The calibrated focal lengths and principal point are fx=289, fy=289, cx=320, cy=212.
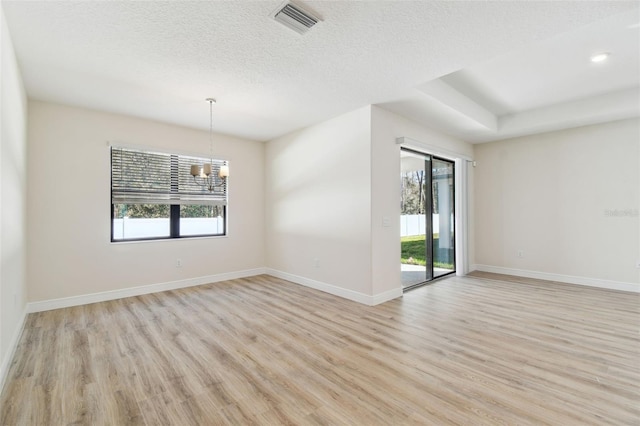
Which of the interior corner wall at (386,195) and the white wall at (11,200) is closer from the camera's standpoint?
the white wall at (11,200)

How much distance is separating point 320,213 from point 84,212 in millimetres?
3274

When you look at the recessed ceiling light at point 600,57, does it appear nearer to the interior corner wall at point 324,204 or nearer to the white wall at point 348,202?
the white wall at point 348,202

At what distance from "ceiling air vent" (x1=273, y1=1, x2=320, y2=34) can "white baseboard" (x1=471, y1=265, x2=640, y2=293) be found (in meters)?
5.58

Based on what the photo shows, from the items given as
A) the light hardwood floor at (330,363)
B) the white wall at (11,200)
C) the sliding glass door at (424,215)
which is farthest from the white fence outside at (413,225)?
the white wall at (11,200)

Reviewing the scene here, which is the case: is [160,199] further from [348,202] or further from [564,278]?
[564,278]

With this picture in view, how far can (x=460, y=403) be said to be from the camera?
1837 millimetres

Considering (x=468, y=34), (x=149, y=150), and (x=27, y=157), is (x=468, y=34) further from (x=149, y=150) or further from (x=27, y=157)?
(x=27, y=157)

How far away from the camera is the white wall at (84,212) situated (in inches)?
143

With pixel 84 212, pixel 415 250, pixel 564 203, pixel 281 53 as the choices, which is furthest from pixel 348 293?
pixel 564 203

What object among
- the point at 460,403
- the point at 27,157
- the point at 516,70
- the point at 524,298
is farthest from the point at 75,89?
the point at 524,298

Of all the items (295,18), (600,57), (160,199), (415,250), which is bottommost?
(415,250)

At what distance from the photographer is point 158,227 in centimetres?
466

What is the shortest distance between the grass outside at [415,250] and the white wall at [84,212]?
11.8ft

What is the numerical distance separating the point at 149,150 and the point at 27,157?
4.45 ft
